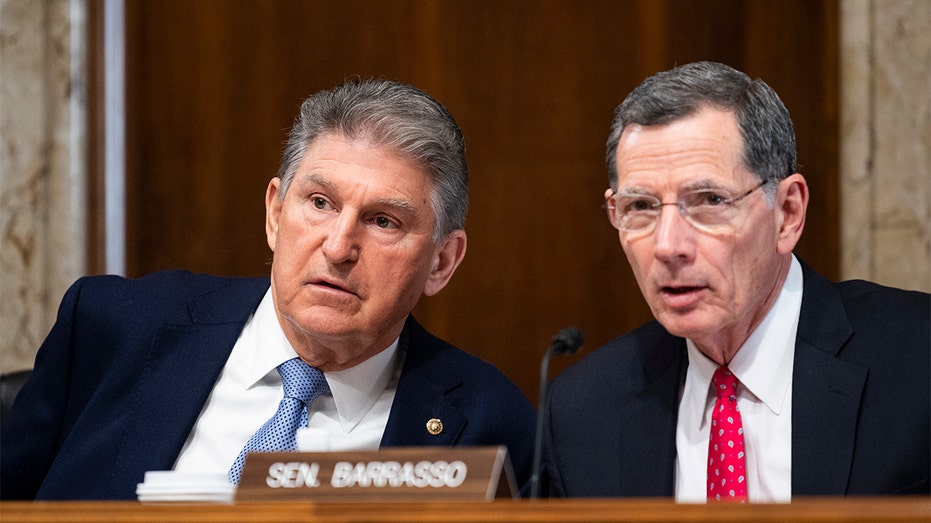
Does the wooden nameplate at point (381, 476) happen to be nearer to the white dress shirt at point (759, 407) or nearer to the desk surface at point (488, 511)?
the desk surface at point (488, 511)

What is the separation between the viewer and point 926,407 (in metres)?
2.15

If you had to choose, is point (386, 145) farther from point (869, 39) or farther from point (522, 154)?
point (869, 39)

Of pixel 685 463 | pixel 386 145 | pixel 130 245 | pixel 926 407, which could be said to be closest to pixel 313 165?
pixel 386 145

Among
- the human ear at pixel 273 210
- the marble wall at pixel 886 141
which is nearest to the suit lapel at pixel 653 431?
the human ear at pixel 273 210

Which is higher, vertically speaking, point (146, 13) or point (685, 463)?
point (146, 13)

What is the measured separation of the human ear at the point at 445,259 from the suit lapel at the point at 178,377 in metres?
0.43

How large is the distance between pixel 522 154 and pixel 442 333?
68cm

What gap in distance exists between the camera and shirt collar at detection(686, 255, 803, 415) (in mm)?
2301

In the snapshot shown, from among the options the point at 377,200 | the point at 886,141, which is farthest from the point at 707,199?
the point at 886,141

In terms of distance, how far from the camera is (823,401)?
2.22 metres

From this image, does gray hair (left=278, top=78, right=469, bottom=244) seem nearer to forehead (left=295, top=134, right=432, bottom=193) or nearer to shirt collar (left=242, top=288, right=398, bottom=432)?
forehead (left=295, top=134, right=432, bottom=193)

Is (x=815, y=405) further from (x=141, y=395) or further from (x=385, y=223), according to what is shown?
(x=141, y=395)

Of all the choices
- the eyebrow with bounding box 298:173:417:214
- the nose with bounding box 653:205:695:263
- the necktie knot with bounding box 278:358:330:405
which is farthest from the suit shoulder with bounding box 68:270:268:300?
the nose with bounding box 653:205:695:263

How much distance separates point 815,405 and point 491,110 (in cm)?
205
